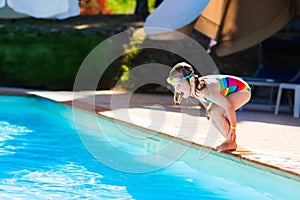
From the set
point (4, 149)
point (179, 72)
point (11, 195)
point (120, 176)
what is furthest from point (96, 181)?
point (4, 149)

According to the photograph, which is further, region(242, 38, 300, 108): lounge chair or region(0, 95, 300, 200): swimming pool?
region(242, 38, 300, 108): lounge chair

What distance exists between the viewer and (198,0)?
9148 millimetres

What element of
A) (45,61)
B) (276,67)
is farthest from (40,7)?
(276,67)

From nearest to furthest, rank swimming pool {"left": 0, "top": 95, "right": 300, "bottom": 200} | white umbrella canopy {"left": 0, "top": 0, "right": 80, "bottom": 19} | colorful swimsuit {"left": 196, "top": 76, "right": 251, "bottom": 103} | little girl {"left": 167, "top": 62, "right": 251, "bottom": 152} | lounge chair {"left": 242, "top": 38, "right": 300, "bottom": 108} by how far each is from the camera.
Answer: swimming pool {"left": 0, "top": 95, "right": 300, "bottom": 200}
little girl {"left": 167, "top": 62, "right": 251, "bottom": 152}
colorful swimsuit {"left": 196, "top": 76, "right": 251, "bottom": 103}
lounge chair {"left": 242, "top": 38, "right": 300, "bottom": 108}
white umbrella canopy {"left": 0, "top": 0, "right": 80, "bottom": 19}

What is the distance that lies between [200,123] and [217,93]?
241 cm

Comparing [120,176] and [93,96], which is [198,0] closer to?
[93,96]

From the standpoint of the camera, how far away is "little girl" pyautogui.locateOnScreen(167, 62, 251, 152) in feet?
15.8

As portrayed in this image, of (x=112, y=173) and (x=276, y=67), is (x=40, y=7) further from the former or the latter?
(x=112, y=173)

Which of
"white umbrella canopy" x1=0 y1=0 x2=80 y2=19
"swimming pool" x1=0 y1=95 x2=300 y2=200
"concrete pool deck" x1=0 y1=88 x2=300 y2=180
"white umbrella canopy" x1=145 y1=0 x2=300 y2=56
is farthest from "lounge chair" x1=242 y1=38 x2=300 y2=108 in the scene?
"white umbrella canopy" x1=0 y1=0 x2=80 y2=19

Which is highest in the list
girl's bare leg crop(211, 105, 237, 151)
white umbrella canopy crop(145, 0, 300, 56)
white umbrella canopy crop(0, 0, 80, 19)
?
white umbrella canopy crop(0, 0, 80, 19)

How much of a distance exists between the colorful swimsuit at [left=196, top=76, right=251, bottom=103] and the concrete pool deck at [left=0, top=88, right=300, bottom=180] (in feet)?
1.65

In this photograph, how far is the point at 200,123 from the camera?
722cm

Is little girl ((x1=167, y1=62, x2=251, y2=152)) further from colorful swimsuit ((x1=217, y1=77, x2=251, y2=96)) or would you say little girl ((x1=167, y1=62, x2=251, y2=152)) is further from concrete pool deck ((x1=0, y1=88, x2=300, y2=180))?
concrete pool deck ((x1=0, y1=88, x2=300, y2=180))

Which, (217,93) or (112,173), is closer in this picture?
(217,93)
